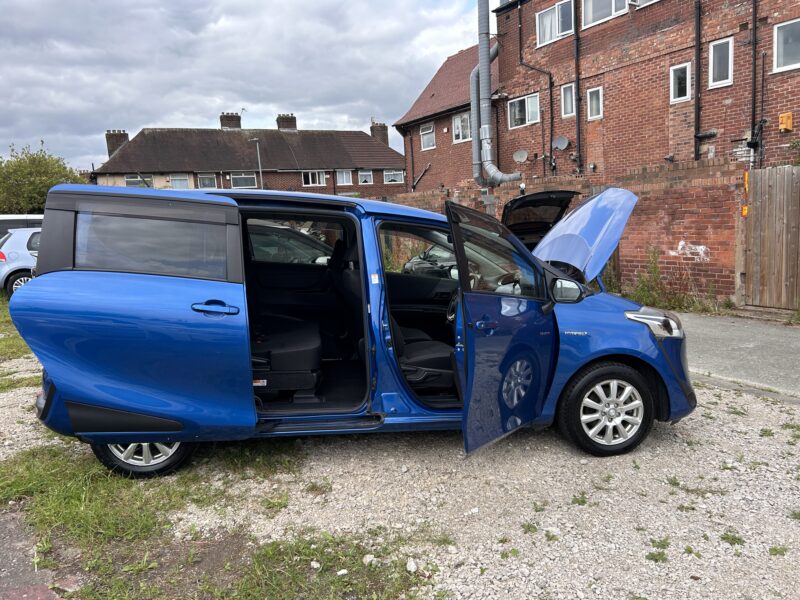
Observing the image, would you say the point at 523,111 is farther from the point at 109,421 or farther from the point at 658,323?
the point at 109,421

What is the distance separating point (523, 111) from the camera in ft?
63.0

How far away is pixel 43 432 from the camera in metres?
4.43

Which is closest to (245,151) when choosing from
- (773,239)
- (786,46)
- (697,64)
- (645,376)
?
(697,64)

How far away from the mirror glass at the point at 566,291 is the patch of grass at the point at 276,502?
214cm

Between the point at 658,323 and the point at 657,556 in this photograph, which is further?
the point at 658,323

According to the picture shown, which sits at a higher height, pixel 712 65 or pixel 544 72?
pixel 544 72

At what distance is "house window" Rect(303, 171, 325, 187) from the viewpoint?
→ 39.9 metres

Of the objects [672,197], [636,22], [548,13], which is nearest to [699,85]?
[636,22]

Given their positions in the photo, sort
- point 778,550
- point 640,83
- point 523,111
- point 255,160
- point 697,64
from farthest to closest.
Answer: point 255,160 < point 523,111 < point 640,83 < point 697,64 < point 778,550

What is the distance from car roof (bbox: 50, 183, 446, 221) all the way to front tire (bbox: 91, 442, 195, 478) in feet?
4.96

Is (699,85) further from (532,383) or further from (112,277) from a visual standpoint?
(112,277)

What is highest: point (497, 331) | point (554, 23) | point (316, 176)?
point (554, 23)

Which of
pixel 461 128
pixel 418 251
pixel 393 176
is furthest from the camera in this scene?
pixel 393 176

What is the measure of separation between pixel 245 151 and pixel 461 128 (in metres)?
21.9
